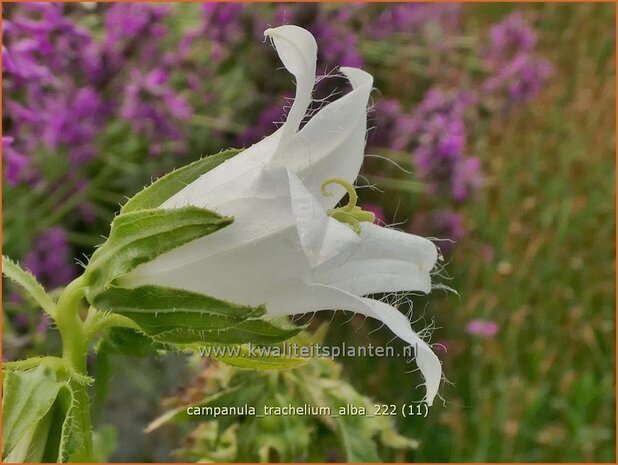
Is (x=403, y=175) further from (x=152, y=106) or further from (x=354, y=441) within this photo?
(x=354, y=441)

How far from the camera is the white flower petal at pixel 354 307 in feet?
1.94

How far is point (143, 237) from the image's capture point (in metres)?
0.60

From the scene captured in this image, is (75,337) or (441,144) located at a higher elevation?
(75,337)

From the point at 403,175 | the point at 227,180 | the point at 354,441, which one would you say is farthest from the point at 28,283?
the point at 403,175

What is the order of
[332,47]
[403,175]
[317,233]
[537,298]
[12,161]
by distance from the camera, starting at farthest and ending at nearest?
[403,175] → [537,298] → [332,47] → [12,161] → [317,233]

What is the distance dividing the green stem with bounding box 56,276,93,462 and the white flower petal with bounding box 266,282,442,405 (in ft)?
0.48

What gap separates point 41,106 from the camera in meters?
1.53

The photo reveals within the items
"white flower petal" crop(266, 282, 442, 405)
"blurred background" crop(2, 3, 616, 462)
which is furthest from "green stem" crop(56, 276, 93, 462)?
"blurred background" crop(2, 3, 616, 462)

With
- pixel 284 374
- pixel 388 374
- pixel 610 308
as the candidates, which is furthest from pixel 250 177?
pixel 610 308

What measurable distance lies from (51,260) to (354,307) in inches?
45.7

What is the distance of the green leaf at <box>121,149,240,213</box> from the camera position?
2.11ft

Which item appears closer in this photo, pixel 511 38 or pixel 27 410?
pixel 27 410

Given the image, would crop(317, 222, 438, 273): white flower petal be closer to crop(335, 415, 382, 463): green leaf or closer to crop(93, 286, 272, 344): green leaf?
crop(93, 286, 272, 344): green leaf

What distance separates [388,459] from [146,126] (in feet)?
2.67
